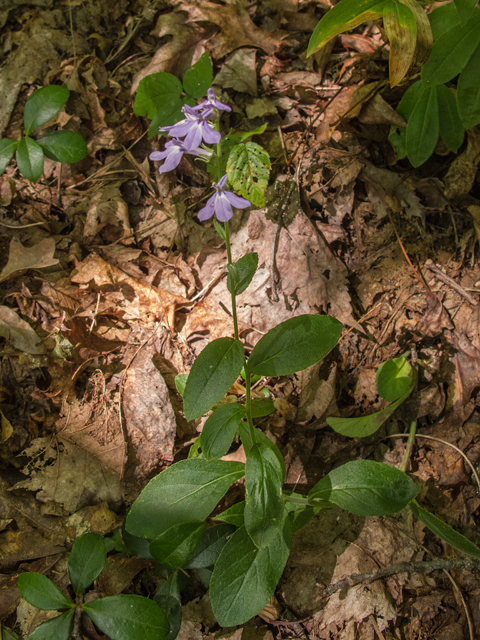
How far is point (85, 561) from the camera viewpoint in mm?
1850

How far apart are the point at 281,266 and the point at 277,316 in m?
0.31

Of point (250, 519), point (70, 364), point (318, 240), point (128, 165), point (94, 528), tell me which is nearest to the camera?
point (250, 519)

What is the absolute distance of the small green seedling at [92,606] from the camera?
1736 mm

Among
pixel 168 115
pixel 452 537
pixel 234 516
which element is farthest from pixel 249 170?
pixel 452 537

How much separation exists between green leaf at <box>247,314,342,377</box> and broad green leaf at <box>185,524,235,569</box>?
32.8 inches

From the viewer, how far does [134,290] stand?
8.48 ft

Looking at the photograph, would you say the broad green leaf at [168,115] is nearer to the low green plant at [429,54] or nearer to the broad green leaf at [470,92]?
the low green plant at [429,54]

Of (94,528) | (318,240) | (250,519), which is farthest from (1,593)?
(318,240)

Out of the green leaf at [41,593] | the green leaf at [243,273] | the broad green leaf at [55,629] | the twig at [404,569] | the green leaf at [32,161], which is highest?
the green leaf at [32,161]

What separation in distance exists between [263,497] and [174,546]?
1.93 ft

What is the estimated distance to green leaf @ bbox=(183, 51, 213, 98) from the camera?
8.12ft

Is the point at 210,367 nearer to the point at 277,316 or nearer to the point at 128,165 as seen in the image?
the point at 277,316

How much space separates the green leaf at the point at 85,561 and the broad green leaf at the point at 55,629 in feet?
0.34

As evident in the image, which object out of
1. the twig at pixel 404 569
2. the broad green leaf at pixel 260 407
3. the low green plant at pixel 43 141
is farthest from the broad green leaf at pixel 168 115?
the twig at pixel 404 569
